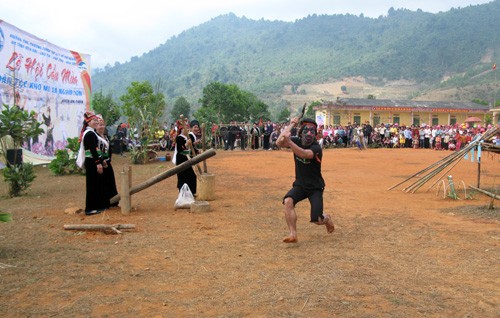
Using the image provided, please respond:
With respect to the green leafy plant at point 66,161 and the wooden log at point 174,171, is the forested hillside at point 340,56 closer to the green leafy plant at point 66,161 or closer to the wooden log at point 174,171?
the green leafy plant at point 66,161

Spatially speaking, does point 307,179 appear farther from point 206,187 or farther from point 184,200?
point 206,187

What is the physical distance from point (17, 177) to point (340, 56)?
134 metres

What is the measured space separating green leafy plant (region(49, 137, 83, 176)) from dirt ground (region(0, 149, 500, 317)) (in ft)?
16.6

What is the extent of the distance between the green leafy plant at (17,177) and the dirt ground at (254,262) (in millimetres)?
1089

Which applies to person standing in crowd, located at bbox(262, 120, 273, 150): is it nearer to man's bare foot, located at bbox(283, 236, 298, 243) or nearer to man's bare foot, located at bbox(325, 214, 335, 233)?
man's bare foot, located at bbox(325, 214, 335, 233)

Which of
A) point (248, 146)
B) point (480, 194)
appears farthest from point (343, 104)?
point (480, 194)

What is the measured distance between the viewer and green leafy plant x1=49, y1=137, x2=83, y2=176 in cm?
1415

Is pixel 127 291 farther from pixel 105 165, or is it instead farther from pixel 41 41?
pixel 41 41

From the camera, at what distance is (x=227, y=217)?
7.78 meters

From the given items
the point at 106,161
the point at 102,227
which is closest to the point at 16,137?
the point at 106,161

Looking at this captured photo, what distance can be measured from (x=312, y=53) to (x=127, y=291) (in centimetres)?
14864

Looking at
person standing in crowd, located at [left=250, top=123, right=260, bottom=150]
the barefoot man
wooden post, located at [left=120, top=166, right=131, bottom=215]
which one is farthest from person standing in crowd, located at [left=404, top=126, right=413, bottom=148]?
the barefoot man

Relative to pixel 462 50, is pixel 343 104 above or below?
below

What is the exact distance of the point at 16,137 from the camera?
32.0ft
